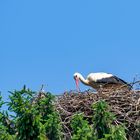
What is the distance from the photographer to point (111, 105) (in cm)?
1219

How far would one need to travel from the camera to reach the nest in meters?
11.5

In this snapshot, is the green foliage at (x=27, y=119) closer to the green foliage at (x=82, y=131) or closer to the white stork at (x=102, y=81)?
the green foliage at (x=82, y=131)

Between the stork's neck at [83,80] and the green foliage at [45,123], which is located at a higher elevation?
the stork's neck at [83,80]

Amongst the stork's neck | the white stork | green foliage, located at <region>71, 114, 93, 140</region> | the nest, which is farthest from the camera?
the stork's neck

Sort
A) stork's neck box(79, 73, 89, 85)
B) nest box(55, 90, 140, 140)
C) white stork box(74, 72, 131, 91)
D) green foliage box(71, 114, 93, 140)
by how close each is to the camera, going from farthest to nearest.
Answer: stork's neck box(79, 73, 89, 85) < white stork box(74, 72, 131, 91) < nest box(55, 90, 140, 140) < green foliage box(71, 114, 93, 140)

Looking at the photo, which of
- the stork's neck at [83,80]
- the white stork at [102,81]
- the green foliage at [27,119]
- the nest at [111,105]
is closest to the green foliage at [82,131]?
the green foliage at [27,119]

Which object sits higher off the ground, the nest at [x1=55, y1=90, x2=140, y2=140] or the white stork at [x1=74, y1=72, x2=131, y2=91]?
the white stork at [x1=74, y1=72, x2=131, y2=91]

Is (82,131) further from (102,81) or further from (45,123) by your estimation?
(102,81)

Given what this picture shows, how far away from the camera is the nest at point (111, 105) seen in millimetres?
11539

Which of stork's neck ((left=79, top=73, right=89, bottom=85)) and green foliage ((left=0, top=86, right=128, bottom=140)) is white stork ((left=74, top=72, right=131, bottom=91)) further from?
green foliage ((left=0, top=86, right=128, bottom=140))

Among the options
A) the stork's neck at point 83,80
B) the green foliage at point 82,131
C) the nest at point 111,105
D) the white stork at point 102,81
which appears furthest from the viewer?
the stork's neck at point 83,80

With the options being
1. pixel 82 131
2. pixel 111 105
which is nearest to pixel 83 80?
pixel 111 105

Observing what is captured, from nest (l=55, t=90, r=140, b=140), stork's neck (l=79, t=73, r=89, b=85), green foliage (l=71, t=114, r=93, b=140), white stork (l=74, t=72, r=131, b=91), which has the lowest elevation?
green foliage (l=71, t=114, r=93, b=140)

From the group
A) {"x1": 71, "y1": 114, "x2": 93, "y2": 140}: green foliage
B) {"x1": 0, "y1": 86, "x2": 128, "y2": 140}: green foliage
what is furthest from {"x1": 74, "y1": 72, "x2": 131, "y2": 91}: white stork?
{"x1": 71, "y1": 114, "x2": 93, "y2": 140}: green foliage
